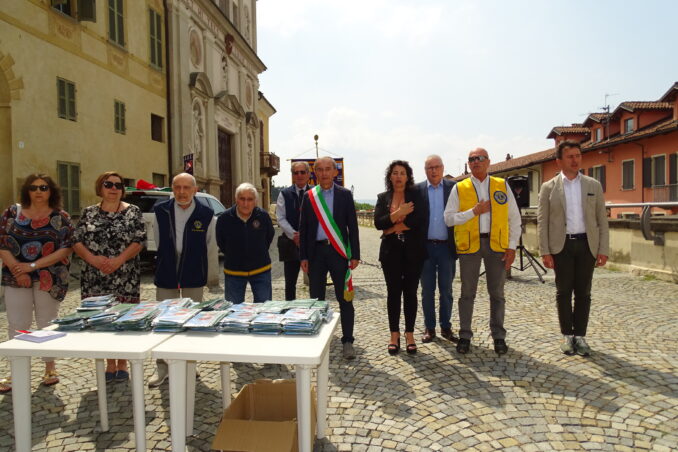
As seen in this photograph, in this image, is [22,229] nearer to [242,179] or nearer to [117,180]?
[117,180]

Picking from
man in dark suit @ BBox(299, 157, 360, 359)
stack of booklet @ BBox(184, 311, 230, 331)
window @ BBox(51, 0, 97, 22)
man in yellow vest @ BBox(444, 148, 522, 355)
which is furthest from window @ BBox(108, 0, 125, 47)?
stack of booklet @ BBox(184, 311, 230, 331)

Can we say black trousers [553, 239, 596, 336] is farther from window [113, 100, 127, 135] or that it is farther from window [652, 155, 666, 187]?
window [652, 155, 666, 187]

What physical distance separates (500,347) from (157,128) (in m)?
16.9

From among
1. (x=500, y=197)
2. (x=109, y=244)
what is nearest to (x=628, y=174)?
(x=500, y=197)

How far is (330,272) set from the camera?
432 centimetres

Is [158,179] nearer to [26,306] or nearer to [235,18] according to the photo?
[235,18]

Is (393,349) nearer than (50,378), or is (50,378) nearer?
(50,378)

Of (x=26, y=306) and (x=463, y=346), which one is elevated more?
(x=26, y=306)

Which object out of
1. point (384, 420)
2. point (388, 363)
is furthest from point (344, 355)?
point (384, 420)

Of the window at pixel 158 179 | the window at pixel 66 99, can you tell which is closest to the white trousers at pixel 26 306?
the window at pixel 66 99

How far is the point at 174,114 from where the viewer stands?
18.5m

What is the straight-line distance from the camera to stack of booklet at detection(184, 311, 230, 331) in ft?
8.61

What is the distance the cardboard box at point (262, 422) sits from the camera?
2.50 metres

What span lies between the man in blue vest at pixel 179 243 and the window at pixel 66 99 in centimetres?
1115
